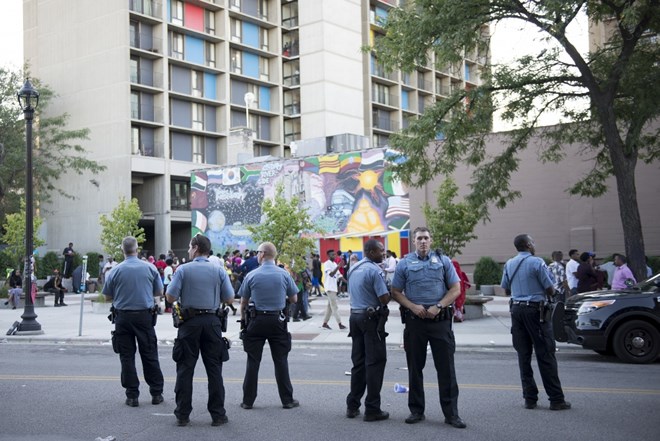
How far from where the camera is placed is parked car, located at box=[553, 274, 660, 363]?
11.7 meters

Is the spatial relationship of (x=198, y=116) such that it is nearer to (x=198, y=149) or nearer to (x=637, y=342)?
(x=198, y=149)

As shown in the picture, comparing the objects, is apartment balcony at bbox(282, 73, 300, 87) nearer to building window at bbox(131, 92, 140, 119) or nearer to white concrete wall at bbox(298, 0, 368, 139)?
white concrete wall at bbox(298, 0, 368, 139)

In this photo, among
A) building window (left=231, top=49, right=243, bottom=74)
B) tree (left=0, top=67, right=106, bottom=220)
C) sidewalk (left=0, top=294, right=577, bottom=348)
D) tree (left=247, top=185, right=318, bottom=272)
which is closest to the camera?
sidewalk (left=0, top=294, right=577, bottom=348)

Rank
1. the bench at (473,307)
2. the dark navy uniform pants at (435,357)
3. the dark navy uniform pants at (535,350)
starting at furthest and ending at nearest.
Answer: the bench at (473,307) < the dark navy uniform pants at (535,350) < the dark navy uniform pants at (435,357)

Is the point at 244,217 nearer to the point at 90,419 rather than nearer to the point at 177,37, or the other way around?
the point at 177,37

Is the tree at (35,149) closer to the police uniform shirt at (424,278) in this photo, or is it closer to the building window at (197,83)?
the building window at (197,83)

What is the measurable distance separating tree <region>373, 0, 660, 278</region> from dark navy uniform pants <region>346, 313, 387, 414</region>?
9.73m

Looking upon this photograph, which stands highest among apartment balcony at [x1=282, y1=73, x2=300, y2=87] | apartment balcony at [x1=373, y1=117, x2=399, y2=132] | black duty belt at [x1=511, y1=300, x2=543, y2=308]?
apartment balcony at [x1=282, y1=73, x2=300, y2=87]

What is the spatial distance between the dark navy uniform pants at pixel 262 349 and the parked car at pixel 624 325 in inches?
225

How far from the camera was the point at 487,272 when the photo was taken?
2811 cm

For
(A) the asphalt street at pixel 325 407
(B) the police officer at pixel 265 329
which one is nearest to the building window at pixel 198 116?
(A) the asphalt street at pixel 325 407

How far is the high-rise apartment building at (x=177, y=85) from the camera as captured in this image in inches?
1932

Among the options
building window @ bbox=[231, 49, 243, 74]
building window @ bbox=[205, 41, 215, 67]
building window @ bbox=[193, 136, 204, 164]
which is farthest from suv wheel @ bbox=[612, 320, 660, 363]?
building window @ bbox=[231, 49, 243, 74]

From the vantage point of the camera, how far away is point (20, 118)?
151 ft
